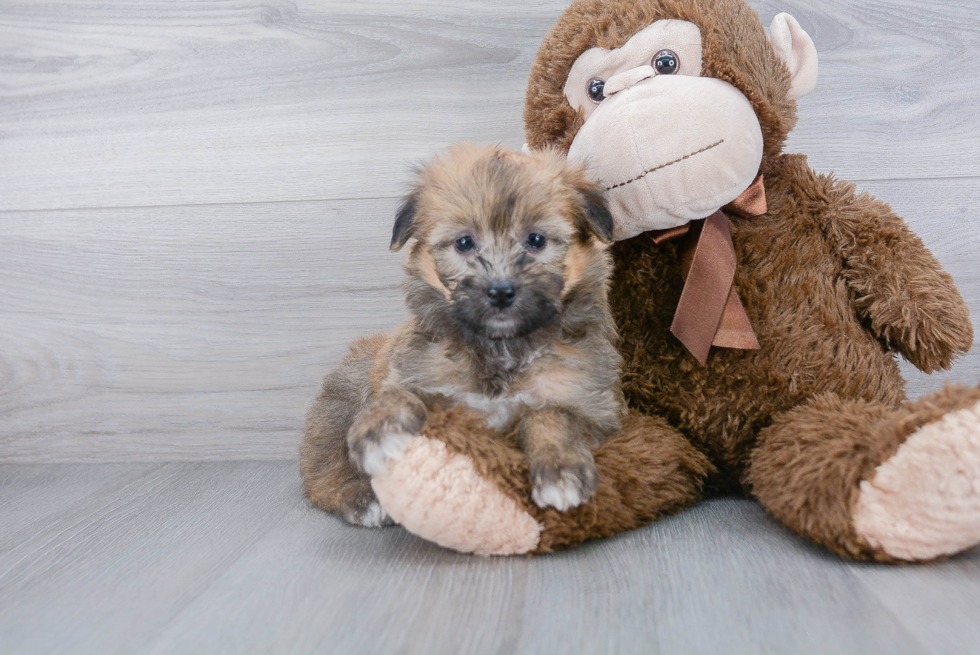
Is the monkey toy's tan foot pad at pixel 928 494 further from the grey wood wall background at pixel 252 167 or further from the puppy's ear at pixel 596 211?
the grey wood wall background at pixel 252 167

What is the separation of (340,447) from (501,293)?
0.66m

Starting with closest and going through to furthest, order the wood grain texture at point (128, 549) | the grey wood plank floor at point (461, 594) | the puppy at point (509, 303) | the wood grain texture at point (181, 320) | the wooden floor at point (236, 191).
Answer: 1. the grey wood plank floor at point (461, 594)
2. the wood grain texture at point (128, 549)
3. the puppy at point (509, 303)
4. the wooden floor at point (236, 191)
5. the wood grain texture at point (181, 320)

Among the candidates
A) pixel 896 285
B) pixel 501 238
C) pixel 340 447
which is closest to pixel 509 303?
pixel 501 238

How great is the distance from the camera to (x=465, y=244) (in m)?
1.43

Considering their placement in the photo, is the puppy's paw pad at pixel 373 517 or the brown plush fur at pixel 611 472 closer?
the brown plush fur at pixel 611 472

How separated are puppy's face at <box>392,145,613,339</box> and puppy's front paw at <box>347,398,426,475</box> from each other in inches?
8.1

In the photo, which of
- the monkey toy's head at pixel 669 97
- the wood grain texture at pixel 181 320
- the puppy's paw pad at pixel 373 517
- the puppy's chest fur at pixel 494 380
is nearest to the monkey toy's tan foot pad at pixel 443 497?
the puppy's chest fur at pixel 494 380

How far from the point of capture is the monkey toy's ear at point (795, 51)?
1.57 metres

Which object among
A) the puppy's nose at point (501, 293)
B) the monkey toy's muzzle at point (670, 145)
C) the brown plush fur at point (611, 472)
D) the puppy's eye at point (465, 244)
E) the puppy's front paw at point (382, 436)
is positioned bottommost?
the brown plush fur at point (611, 472)

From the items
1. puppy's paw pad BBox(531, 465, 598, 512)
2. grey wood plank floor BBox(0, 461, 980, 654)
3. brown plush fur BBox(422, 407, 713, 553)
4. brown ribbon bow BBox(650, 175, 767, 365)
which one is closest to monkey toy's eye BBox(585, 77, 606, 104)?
brown ribbon bow BBox(650, 175, 767, 365)

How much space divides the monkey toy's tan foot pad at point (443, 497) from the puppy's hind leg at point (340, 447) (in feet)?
1.16

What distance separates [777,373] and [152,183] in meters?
1.82

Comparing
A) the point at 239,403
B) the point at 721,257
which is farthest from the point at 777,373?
the point at 239,403

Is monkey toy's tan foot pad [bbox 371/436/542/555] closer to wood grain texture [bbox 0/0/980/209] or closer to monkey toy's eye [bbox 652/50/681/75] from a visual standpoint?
monkey toy's eye [bbox 652/50/681/75]
